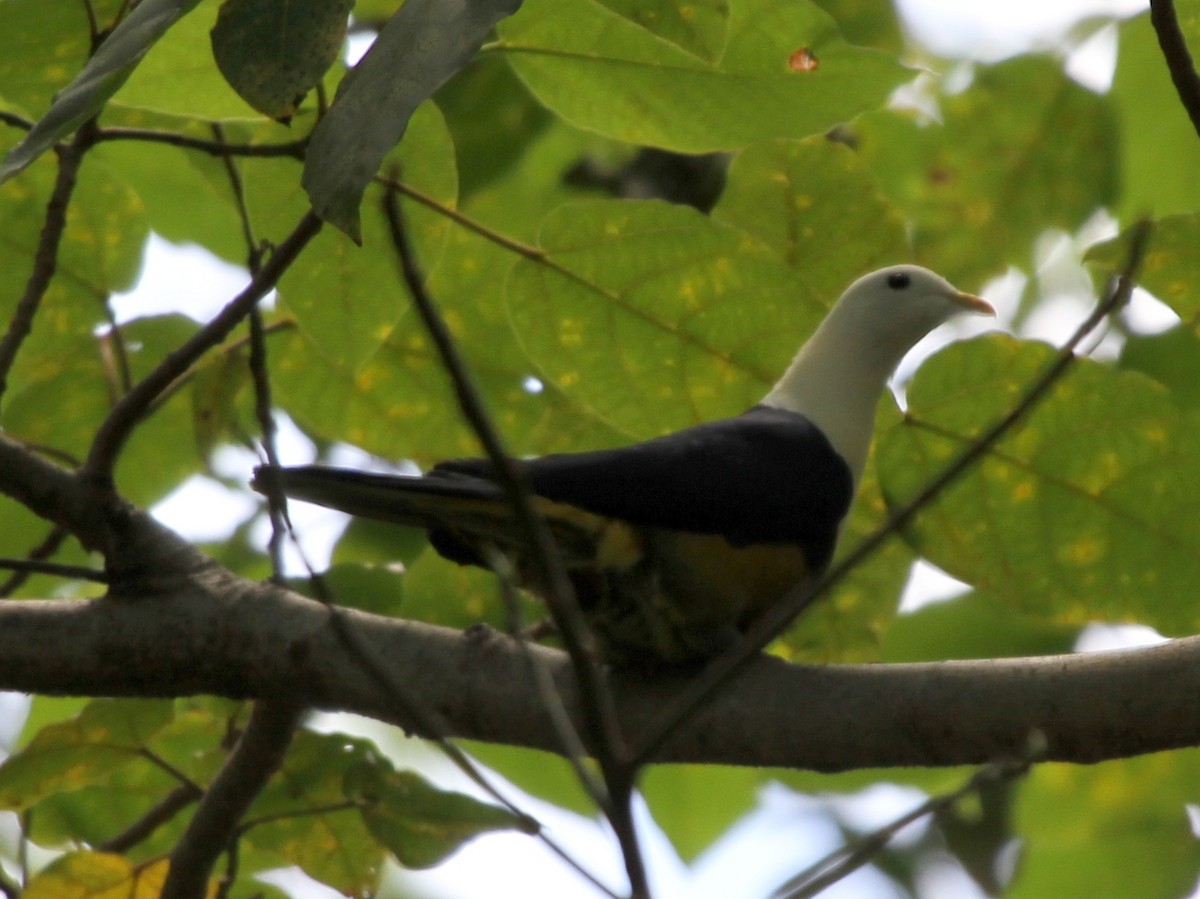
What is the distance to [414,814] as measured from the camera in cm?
256

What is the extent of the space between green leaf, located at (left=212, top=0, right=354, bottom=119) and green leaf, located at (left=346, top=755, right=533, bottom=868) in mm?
1370

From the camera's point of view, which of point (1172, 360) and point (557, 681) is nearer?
point (557, 681)

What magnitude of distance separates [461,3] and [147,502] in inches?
80.5

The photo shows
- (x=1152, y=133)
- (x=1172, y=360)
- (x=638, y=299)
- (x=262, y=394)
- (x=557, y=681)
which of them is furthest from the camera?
(x=1152, y=133)

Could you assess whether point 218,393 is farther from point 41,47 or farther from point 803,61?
point 803,61

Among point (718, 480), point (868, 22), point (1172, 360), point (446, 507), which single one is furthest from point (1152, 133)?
point (446, 507)

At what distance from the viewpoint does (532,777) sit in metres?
3.28

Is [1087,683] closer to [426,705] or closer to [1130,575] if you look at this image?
[1130,575]

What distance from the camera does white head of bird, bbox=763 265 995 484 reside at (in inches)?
120

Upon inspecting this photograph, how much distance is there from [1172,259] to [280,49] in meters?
1.50

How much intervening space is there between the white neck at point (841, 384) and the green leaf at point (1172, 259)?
739mm

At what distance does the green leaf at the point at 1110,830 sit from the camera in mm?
3035

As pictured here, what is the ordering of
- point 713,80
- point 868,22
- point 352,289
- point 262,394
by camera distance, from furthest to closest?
point 868,22, point 352,289, point 713,80, point 262,394

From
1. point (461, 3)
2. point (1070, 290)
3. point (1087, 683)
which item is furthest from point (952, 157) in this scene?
point (461, 3)
